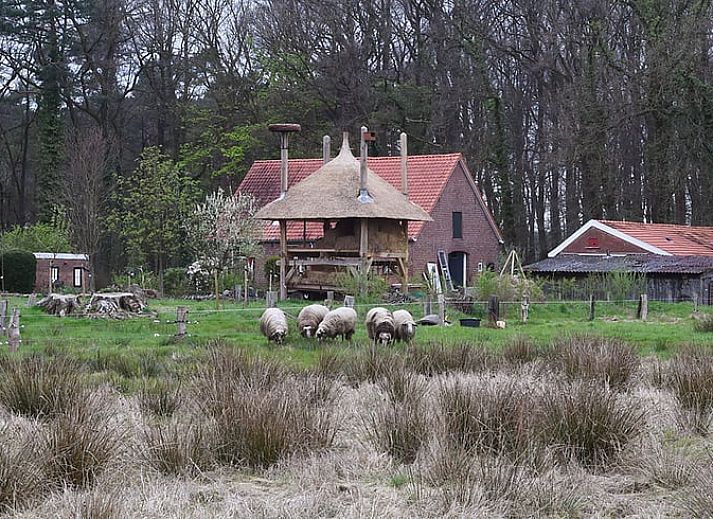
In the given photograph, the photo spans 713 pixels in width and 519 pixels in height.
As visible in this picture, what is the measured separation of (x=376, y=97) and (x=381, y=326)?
25.5m

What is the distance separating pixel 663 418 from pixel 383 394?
266 centimetres

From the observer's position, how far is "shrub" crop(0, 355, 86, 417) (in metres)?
9.99

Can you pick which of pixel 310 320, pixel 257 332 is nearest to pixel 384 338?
pixel 310 320

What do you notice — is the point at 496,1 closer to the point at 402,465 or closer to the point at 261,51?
the point at 261,51

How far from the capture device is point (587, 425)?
8648 mm

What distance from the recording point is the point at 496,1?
133 ft

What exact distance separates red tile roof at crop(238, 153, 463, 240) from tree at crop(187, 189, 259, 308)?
8.87 feet

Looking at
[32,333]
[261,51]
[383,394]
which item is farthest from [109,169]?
[383,394]

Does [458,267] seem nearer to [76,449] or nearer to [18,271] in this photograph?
[18,271]

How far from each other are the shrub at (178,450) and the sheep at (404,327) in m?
8.82

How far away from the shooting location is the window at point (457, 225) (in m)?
36.4

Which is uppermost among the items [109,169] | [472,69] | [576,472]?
[472,69]

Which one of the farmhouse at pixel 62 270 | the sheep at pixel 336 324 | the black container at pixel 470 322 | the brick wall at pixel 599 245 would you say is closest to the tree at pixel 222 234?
the farmhouse at pixel 62 270

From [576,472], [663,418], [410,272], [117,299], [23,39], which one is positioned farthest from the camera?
[23,39]
